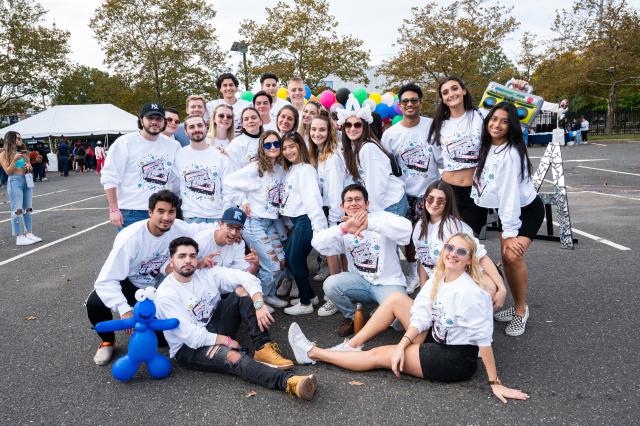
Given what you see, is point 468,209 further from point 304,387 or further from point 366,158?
point 304,387

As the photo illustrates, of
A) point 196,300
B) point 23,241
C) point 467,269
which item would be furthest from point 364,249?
point 23,241

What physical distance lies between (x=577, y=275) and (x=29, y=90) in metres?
39.6

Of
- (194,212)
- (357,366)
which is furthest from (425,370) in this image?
(194,212)

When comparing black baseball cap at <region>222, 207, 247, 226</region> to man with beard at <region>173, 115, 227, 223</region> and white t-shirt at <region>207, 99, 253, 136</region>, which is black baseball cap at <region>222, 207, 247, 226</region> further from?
white t-shirt at <region>207, 99, 253, 136</region>

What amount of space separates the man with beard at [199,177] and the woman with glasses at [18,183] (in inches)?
216

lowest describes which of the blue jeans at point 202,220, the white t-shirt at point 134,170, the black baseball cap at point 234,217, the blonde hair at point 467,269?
the blonde hair at point 467,269

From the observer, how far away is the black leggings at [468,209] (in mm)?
3984

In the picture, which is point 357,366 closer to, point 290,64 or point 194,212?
point 194,212

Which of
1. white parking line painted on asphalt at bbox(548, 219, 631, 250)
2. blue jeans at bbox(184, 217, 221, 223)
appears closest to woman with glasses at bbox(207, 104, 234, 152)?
blue jeans at bbox(184, 217, 221, 223)

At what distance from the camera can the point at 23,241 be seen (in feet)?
27.2

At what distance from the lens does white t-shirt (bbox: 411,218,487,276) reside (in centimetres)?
358

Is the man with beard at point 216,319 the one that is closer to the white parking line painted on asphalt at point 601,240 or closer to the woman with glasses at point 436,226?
the woman with glasses at point 436,226

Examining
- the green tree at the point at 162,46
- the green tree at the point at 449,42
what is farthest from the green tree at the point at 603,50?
the green tree at the point at 162,46

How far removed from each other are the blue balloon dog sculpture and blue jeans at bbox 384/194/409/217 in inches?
85.6
